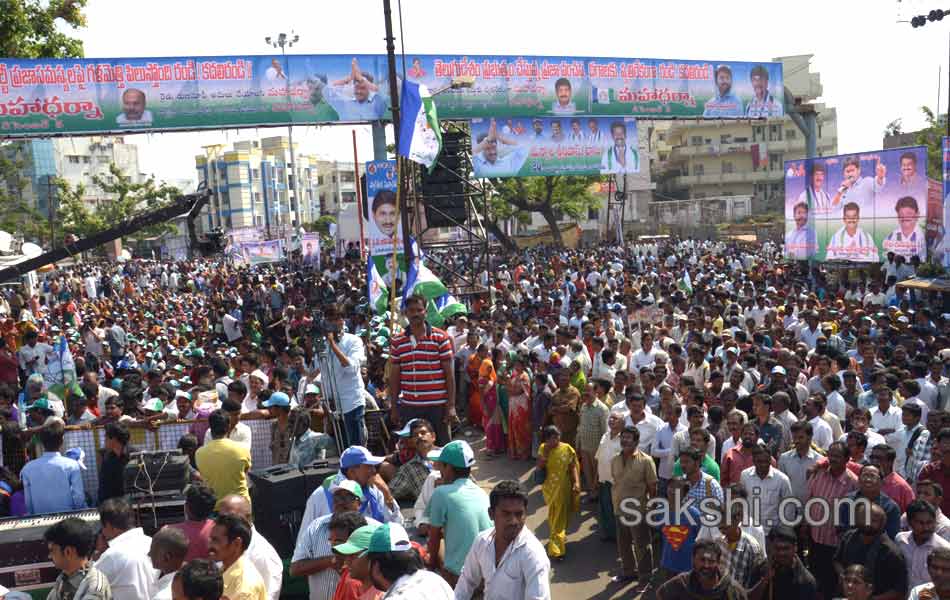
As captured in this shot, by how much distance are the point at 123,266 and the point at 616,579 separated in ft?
121

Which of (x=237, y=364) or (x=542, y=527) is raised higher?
(x=237, y=364)

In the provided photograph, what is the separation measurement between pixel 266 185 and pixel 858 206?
74407 mm

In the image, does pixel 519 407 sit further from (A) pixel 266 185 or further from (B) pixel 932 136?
(A) pixel 266 185

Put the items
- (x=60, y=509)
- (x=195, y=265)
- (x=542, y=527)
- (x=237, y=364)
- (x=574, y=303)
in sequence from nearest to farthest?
(x=60, y=509) → (x=542, y=527) → (x=237, y=364) → (x=574, y=303) → (x=195, y=265)

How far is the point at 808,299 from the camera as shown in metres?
13.1

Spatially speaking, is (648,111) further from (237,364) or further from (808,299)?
(237,364)

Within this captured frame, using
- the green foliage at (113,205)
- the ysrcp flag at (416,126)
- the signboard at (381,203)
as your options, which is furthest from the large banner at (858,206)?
the green foliage at (113,205)

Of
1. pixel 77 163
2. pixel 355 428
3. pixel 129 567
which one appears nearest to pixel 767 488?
pixel 355 428

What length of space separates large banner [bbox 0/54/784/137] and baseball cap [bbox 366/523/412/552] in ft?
51.5

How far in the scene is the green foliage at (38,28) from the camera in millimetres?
17734

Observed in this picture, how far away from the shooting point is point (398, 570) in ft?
11.7

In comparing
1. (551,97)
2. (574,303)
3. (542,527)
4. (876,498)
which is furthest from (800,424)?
(551,97)

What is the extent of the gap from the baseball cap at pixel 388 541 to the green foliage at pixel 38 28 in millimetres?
17475

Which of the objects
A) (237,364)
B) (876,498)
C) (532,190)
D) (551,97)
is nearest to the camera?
(876,498)
